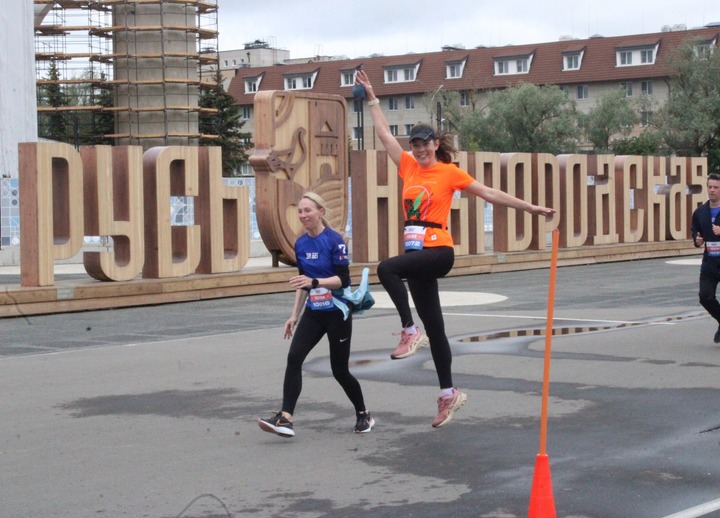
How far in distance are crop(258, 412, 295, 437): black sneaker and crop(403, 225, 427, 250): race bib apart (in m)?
1.49

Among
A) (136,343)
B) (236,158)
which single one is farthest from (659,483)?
(236,158)

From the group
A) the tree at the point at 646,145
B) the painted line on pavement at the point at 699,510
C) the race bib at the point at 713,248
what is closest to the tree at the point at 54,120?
the tree at the point at 646,145

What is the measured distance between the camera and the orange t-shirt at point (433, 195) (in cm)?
815

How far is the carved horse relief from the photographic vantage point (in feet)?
70.3

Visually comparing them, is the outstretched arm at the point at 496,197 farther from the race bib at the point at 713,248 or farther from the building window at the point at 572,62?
the building window at the point at 572,62

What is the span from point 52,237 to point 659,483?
1302cm

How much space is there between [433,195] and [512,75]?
320 ft

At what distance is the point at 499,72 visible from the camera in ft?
345

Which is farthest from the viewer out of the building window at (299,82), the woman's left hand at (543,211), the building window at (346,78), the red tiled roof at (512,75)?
the building window at (299,82)

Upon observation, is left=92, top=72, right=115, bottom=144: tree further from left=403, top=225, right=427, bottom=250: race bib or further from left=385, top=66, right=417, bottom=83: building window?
left=403, top=225, right=427, bottom=250: race bib

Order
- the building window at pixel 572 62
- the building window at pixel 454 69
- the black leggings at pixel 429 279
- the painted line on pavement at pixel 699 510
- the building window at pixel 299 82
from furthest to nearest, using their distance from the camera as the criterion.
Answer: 1. the building window at pixel 299 82
2. the building window at pixel 454 69
3. the building window at pixel 572 62
4. the black leggings at pixel 429 279
5. the painted line on pavement at pixel 699 510

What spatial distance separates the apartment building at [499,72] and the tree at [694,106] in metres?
18.4

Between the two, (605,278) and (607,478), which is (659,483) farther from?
(605,278)

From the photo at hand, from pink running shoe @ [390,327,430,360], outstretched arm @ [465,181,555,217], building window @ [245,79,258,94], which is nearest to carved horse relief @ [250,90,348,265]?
pink running shoe @ [390,327,430,360]
